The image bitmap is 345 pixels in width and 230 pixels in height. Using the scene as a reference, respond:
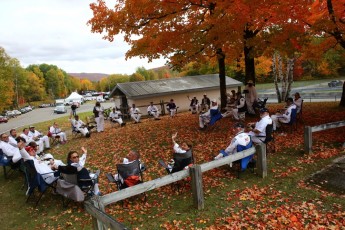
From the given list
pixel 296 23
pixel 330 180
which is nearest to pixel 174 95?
pixel 296 23

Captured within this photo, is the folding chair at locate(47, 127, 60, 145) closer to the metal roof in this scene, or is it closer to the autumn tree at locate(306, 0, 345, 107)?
the metal roof

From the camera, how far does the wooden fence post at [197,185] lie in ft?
18.2

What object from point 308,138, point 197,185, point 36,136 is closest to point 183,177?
point 197,185

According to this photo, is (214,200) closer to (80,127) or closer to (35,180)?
(35,180)

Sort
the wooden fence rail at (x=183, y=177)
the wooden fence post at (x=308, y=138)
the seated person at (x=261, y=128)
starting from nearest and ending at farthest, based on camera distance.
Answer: the wooden fence rail at (x=183, y=177) → the seated person at (x=261, y=128) → the wooden fence post at (x=308, y=138)

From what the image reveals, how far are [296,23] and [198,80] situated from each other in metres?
20.7

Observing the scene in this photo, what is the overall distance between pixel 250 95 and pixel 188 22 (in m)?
4.78

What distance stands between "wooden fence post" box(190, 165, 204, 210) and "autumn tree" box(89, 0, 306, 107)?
20.9 feet

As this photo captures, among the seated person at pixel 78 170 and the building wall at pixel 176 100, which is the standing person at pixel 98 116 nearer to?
the building wall at pixel 176 100

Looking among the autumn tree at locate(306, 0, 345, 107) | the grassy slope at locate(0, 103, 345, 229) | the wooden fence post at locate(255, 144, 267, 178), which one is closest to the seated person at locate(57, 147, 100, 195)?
the grassy slope at locate(0, 103, 345, 229)

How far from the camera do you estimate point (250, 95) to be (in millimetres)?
13344

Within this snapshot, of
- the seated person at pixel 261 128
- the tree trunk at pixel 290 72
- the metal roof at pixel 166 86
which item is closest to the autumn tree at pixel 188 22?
the seated person at pixel 261 128

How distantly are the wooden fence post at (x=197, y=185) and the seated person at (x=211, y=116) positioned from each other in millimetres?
6197

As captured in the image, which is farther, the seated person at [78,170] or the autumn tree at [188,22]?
the autumn tree at [188,22]
